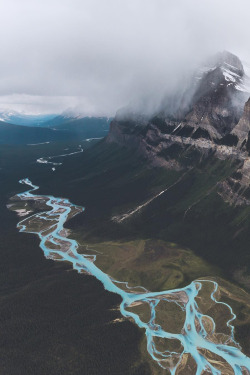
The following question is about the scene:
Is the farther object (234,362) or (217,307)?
(217,307)

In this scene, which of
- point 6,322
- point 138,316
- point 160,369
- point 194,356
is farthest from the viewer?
point 138,316

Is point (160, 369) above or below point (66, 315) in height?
above

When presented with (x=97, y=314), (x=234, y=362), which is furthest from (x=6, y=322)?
(x=234, y=362)

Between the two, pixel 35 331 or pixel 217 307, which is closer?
pixel 35 331

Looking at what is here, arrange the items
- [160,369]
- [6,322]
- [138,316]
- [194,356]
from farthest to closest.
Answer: [138,316] → [6,322] → [194,356] → [160,369]

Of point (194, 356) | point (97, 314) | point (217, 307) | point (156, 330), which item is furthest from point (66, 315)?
point (217, 307)

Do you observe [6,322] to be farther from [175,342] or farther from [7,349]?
[175,342]

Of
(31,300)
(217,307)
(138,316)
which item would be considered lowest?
(31,300)

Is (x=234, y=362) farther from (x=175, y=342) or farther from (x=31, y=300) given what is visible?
(x=31, y=300)

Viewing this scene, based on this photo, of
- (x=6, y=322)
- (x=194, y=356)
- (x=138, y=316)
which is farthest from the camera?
(x=138, y=316)
